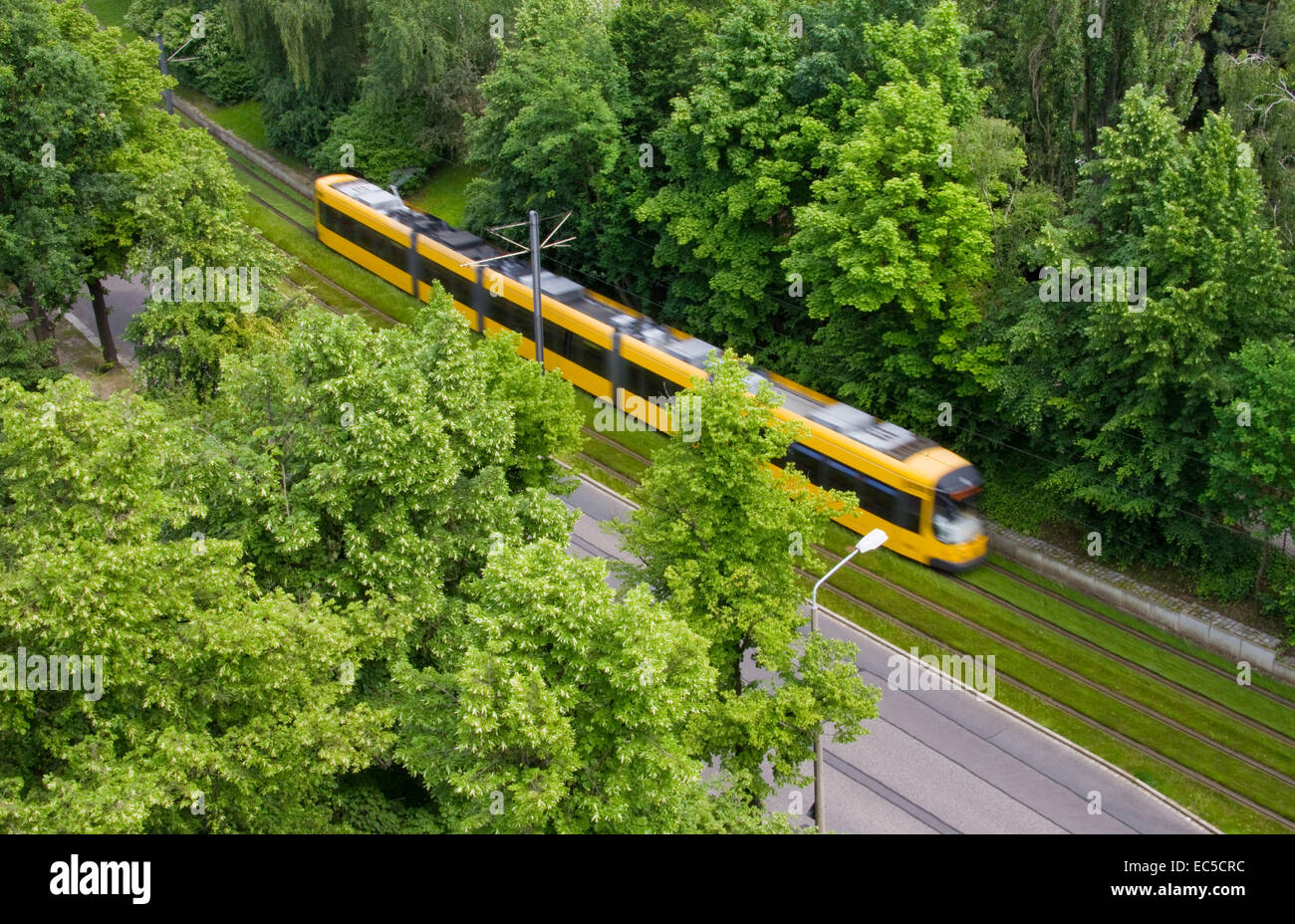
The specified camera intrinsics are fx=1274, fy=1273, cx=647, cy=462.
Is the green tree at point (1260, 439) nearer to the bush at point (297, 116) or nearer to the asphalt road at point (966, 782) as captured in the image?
the asphalt road at point (966, 782)

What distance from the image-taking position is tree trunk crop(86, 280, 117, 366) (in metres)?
46.8

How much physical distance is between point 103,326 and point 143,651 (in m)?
31.2

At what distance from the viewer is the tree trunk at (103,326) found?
153 ft

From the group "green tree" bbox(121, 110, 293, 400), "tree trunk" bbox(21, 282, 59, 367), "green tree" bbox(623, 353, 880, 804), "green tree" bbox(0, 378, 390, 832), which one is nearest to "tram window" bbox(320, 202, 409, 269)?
"tree trunk" bbox(21, 282, 59, 367)

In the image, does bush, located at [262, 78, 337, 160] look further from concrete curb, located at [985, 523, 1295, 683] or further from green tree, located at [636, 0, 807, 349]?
concrete curb, located at [985, 523, 1295, 683]

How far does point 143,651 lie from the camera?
2050cm

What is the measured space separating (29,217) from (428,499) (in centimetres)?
2284

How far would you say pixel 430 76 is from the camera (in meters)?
56.9

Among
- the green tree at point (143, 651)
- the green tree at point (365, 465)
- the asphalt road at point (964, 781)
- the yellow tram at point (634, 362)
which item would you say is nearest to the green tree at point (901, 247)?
the yellow tram at point (634, 362)

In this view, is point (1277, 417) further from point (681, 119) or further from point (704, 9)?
point (704, 9)

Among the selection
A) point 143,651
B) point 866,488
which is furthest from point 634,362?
point 143,651

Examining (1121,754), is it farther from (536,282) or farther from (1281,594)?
(536,282)
